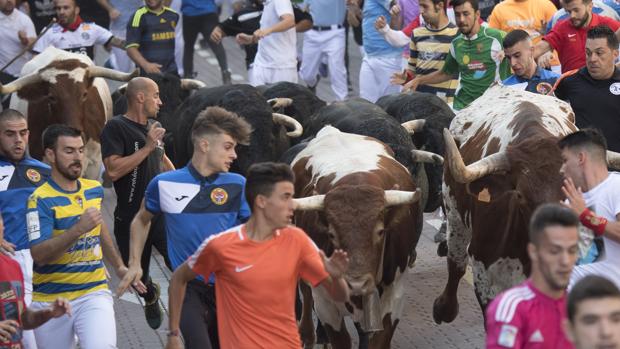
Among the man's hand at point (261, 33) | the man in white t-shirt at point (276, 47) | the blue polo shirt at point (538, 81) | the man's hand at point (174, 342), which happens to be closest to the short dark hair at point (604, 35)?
the blue polo shirt at point (538, 81)

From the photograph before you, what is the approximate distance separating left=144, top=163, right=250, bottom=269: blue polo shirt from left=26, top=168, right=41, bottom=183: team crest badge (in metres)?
0.94

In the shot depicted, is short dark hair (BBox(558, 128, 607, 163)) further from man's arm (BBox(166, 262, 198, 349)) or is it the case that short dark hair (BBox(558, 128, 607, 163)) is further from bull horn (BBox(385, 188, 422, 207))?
man's arm (BBox(166, 262, 198, 349))

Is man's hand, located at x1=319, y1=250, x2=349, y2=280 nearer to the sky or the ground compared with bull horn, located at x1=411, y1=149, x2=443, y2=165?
nearer to the sky

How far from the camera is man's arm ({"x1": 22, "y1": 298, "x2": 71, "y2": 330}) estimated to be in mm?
7062

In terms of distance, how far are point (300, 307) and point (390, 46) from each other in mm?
6447

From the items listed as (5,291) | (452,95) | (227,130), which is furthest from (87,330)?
(452,95)

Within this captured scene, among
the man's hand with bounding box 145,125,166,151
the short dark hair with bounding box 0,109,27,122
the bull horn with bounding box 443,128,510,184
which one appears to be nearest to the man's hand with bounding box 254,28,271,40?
the man's hand with bounding box 145,125,166,151

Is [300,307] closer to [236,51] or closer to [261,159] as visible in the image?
[261,159]

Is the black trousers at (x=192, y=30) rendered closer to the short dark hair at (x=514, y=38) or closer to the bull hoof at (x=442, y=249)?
the bull hoof at (x=442, y=249)

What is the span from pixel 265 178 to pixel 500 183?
243cm

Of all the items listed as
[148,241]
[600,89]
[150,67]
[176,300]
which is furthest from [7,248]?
[150,67]

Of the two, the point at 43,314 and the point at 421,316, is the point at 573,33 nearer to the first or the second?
the point at 421,316

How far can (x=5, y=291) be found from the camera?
7109 mm

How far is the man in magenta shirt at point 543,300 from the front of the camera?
5.50 metres
